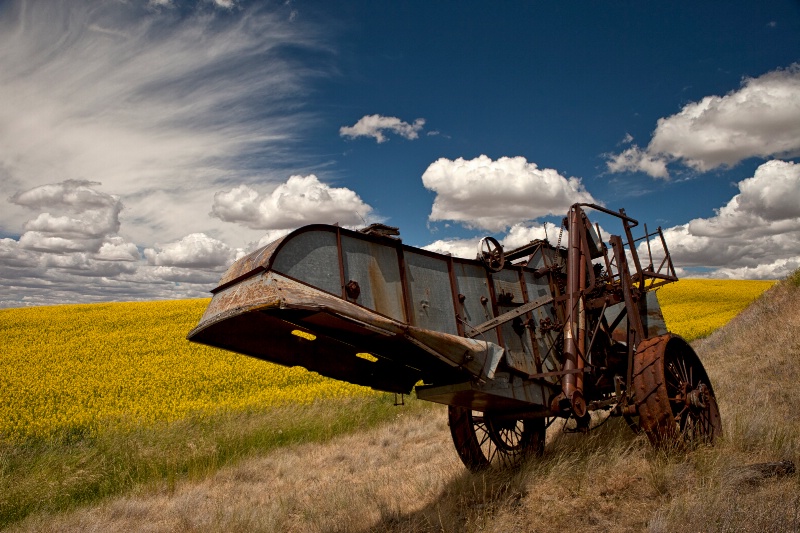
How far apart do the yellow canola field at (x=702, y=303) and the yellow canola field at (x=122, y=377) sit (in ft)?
0.53

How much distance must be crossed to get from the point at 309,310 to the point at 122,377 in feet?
40.8

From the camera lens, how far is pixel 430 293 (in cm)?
485

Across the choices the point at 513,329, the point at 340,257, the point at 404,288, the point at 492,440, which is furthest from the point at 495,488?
the point at 340,257

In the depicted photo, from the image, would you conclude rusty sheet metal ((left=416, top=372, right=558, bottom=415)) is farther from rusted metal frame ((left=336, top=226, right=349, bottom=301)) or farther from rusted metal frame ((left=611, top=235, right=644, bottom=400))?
rusted metal frame ((left=336, top=226, right=349, bottom=301))

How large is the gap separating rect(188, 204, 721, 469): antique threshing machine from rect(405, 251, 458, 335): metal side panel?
13 mm

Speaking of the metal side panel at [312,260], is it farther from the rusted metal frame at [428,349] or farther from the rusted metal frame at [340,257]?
the rusted metal frame at [428,349]

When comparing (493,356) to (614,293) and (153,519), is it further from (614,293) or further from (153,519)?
(153,519)

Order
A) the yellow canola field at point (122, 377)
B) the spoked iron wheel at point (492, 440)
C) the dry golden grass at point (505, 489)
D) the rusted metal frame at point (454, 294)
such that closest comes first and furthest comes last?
the dry golden grass at point (505, 489)
the rusted metal frame at point (454, 294)
the spoked iron wheel at point (492, 440)
the yellow canola field at point (122, 377)

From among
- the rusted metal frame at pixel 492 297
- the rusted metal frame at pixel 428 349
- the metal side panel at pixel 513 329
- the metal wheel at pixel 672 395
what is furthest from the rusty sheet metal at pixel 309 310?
the metal wheel at pixel 672 395

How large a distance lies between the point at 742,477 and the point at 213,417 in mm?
8792

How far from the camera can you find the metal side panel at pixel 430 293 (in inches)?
185

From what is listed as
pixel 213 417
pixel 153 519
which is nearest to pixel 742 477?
pixel 153 519

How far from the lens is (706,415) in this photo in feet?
19.2

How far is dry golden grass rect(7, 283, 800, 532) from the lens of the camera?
4.50 meters
